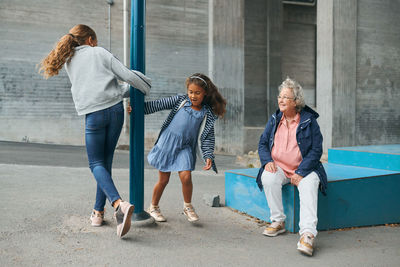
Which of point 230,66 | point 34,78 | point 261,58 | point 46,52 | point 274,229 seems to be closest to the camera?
point 274,229

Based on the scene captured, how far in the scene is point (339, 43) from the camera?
12352 millimetres

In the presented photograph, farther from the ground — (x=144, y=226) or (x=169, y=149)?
(x=169, y=149)

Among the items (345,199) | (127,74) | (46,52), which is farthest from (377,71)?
(127,74)

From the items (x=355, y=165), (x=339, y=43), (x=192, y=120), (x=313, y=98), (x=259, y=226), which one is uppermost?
(x=339, y=43)

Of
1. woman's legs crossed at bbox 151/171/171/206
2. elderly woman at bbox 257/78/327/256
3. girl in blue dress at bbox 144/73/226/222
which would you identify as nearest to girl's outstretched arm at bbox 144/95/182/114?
girl in blue dress at bbox 144/73/226/222

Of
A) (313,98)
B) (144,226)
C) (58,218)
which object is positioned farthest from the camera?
(313,98)

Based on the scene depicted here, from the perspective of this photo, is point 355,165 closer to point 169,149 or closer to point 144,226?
point 169,149

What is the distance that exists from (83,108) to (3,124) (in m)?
10.1

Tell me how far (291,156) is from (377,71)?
1166cm

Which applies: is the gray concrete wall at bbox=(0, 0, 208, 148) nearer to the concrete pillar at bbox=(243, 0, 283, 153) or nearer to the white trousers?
the concrete pillar at bbox=(243, 0, 283, 153)

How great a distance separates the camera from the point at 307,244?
274 cm

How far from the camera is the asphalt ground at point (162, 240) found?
8.36 feet

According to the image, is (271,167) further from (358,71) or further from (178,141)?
(358,71)

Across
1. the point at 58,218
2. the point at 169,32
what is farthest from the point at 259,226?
the point at 169,32
